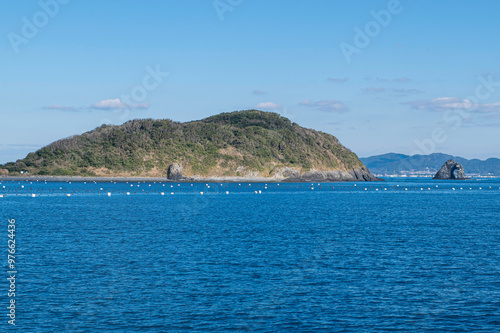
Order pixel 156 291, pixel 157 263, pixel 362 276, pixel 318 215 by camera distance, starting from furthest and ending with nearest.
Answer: pixel 318 215 → pixel 157 263 → pixel 362 276 → pixel 156 291

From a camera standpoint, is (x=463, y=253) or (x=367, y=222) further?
(x=367, y=222)

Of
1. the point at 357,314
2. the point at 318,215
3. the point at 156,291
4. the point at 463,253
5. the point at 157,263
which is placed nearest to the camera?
the point at 357,314

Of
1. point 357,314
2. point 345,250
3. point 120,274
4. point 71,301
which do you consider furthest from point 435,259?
point 71,301

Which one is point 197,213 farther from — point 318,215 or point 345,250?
point 345,250

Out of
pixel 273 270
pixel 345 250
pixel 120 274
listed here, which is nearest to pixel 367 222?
pixel 345 250

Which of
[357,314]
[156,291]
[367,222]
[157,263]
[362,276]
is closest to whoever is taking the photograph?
[357,314]

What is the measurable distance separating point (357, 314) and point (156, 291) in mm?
13240

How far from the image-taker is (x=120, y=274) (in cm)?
3947

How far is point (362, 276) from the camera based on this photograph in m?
39.2

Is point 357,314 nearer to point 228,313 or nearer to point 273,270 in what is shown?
point 228,313

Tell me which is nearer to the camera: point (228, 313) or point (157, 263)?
point (228, 313)

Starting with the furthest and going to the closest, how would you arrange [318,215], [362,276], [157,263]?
[318,215], [157,263], [362,276]

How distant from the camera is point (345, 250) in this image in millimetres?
51500

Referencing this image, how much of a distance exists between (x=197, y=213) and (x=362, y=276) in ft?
196
